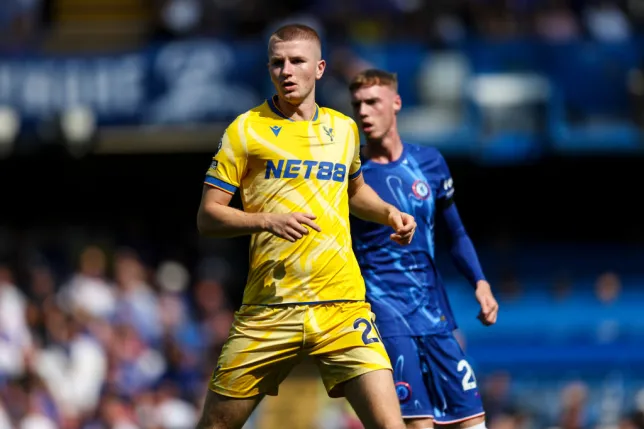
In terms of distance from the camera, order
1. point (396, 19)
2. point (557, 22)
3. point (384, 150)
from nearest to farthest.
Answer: point (384, 150)
point (396, 19)
point (557, 22)

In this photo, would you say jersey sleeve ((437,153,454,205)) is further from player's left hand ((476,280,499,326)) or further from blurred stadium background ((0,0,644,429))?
blurred stadium background ((0,0,644,429))

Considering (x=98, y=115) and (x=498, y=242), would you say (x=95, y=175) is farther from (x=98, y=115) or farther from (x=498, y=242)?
(x=498, y=242)

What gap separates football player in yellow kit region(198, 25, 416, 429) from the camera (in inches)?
253

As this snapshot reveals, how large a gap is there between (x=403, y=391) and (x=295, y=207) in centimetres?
160

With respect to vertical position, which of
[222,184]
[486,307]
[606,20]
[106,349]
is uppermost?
[606,20]

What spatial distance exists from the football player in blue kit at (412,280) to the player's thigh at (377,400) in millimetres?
999

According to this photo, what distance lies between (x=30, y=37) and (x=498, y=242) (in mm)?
8300

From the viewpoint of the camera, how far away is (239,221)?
6.24 meters

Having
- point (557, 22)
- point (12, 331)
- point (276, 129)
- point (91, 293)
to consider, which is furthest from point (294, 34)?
point (557, 22)

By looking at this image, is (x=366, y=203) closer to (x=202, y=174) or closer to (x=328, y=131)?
(x=328, y=131)

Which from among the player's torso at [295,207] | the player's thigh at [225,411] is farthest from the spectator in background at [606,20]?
the player's thigh at [225,411]

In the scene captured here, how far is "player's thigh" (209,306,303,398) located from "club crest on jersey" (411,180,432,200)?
1568 mm

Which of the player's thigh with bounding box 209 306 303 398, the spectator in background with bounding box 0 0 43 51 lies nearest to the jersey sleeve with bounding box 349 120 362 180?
the player's thigh with bounding box 209 306 303 398

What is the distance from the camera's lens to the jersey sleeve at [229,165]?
644 centimetres
